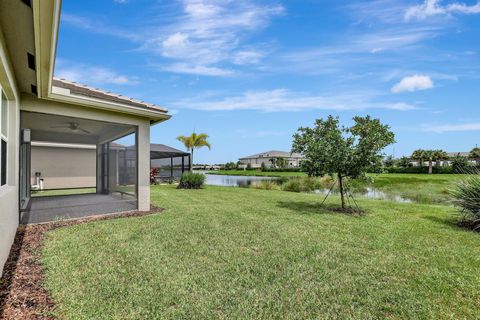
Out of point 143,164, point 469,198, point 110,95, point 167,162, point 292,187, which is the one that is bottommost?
point 292,187

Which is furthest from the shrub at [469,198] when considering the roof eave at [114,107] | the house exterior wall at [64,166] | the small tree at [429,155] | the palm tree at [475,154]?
the palm tree at [475,154]

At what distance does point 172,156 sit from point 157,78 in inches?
348

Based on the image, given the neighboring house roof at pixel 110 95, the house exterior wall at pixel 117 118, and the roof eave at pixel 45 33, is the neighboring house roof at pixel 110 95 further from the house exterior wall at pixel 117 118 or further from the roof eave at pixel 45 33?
the roof eave at pixel 45 33

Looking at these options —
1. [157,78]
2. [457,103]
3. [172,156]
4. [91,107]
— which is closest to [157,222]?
[91,107]

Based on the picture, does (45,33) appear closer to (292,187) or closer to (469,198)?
(469,198)

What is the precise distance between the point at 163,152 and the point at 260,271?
18112mm

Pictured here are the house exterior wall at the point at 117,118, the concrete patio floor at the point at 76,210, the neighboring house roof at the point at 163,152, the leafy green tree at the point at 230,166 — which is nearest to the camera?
the house exterior wall at the point at 117,118

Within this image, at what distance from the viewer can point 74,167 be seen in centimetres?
1706

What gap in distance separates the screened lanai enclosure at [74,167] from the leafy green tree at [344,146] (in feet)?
18.3

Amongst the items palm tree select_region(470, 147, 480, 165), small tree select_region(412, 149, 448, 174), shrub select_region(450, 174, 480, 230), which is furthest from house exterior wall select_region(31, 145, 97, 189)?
palm tree select_region(470, 147, 480, 165)

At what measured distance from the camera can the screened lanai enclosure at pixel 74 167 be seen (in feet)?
24.9

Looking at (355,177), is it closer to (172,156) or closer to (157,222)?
(157,222)

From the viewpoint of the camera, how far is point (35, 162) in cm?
1573

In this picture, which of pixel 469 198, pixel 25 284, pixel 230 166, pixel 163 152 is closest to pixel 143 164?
pixel 25 284
